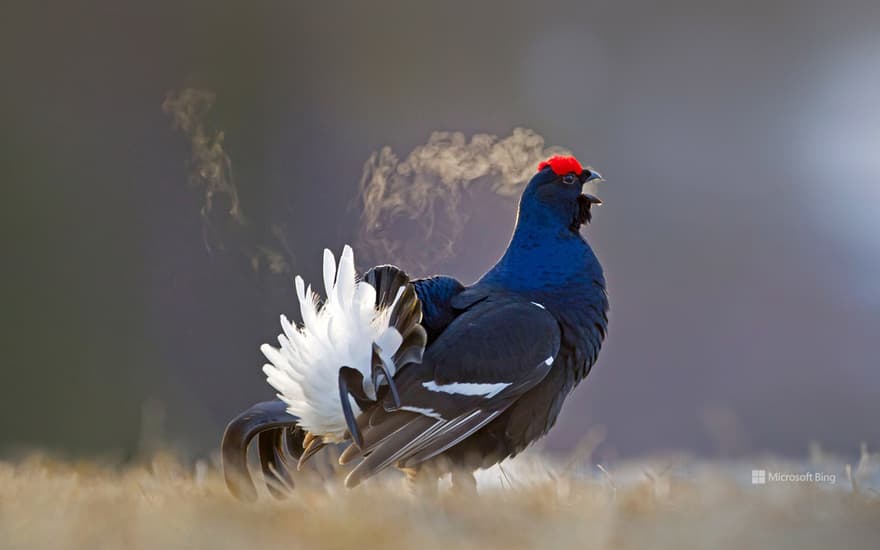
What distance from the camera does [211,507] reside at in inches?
50.0

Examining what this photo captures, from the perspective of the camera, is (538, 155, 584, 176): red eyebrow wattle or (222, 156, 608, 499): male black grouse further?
(538, 155, 584, 176): red eyebrow wattle

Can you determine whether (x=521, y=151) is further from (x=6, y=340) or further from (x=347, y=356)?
(x=6, y=340)

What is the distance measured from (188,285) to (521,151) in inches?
222

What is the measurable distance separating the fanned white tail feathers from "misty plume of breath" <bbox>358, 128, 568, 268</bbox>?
139cm

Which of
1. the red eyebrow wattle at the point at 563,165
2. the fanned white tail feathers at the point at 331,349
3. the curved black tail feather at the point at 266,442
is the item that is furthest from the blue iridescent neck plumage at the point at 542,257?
the curved black tail feather at the point at 266,442

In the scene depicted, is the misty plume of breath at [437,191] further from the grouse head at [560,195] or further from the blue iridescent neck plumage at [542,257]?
the blue iridescent neck plumage at [542,257]

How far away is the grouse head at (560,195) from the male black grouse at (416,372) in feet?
0.86

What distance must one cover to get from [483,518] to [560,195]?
1666mm

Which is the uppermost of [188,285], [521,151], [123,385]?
[521,151]

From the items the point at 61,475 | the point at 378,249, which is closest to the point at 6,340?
the point at 378,249

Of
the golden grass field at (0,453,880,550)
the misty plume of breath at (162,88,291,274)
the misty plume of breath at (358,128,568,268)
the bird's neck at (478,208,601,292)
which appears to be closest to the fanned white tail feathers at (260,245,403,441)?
the bird's neck at (478,208,601,292)

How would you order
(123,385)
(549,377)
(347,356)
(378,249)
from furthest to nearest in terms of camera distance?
(123,385), (378,249), (549,377), (347,356)

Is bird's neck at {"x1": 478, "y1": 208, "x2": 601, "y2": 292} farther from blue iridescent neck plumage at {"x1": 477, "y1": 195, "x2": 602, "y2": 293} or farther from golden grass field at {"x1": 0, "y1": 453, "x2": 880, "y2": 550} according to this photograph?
golden grass field at {"x1": 0, "y1": 453, "x2": 880, "y2": 550}

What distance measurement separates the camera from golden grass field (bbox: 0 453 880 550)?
3.63ft
